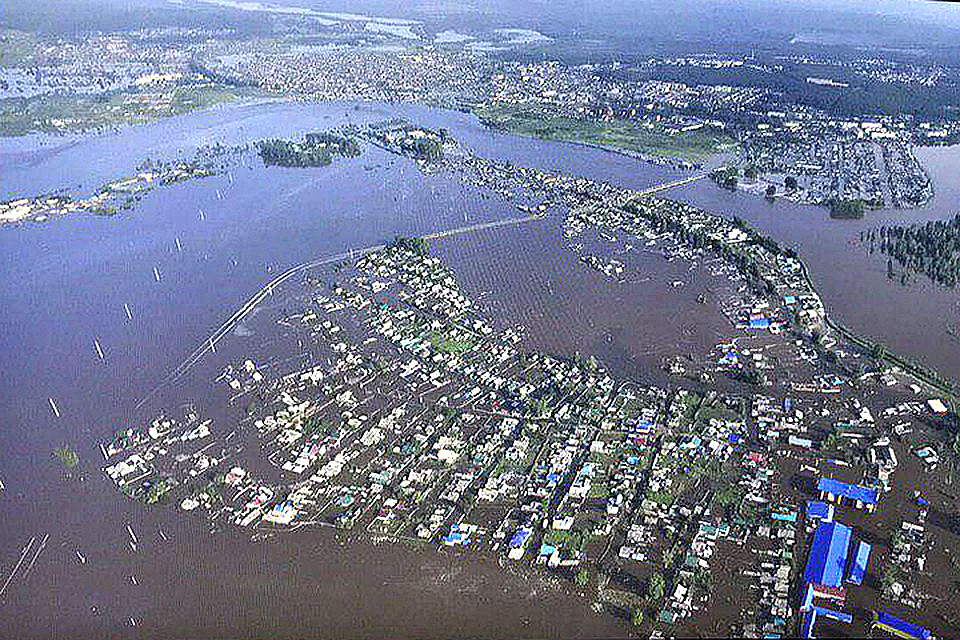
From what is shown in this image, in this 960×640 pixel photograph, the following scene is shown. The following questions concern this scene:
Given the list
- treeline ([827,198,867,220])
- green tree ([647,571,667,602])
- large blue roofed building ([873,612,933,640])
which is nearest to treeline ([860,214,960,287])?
treeline ([827,198,867,220])

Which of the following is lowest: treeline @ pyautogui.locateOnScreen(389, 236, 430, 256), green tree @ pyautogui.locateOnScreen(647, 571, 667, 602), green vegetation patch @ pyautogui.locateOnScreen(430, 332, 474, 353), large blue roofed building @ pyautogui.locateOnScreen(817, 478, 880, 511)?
green tree @ pyautogui.locateOnScreen(647, 571, 667, 602)

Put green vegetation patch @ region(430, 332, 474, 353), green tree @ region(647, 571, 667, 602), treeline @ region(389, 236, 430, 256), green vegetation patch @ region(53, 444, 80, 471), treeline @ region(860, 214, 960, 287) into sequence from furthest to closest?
1. treeline @ region(389, 236, 430, 256)
2. treeline @ region(860, 214, 960, 287)
3. green vegetation patch @ region(430, 332, 474, 353)
4. green vegetation patch @ region(53, 444, 80, 471)
5. green tree @ region(647, 571, 667, 602)

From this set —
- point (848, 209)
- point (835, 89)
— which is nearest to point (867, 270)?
point (848, 209)

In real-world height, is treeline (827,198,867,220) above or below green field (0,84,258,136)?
above

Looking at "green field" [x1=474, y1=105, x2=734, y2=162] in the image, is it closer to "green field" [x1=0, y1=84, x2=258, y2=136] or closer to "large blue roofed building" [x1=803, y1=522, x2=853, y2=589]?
"green field" [x1=0, y1=84, x2=258, y2=136]

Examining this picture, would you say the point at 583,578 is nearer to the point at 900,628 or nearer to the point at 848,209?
the point at 900,628

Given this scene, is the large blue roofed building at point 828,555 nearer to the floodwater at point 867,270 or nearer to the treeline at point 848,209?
the floodwater at point 867,270
